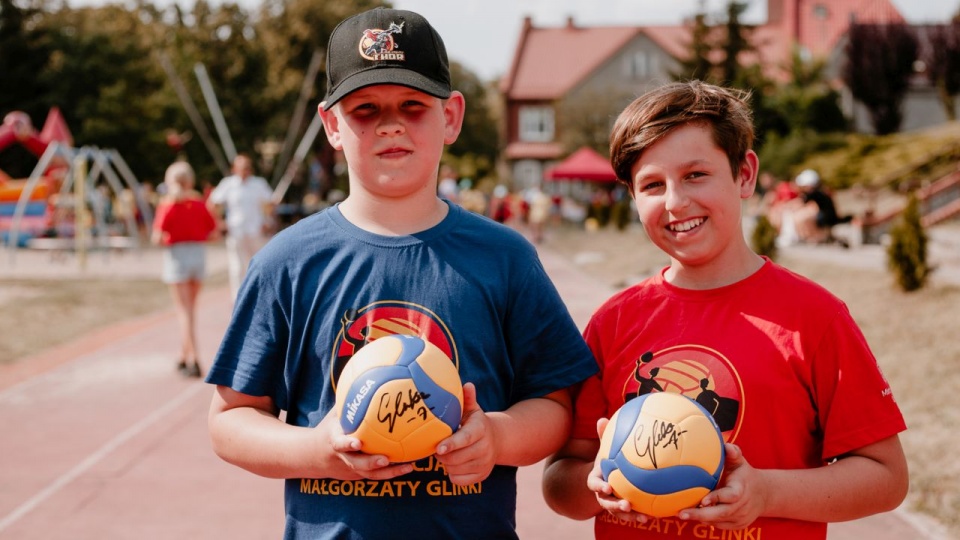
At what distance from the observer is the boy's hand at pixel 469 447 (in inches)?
78.5

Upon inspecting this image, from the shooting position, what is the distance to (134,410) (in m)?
8.75

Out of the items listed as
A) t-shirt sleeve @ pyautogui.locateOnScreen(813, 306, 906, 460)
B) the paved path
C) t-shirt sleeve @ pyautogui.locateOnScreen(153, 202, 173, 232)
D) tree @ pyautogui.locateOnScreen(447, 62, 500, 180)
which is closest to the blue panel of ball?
t-shirt sleeve @ pyautogui.locateOnScreen(813, 306, 906, 460)

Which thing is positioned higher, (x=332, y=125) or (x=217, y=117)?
(x=332, y=125)

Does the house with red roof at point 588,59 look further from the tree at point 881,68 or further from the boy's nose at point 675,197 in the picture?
the boy's nose at point 675,197

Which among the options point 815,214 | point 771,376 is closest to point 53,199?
point 815,214

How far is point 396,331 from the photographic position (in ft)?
7.24

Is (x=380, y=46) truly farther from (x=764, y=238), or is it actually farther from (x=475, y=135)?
(x=475, y=135)

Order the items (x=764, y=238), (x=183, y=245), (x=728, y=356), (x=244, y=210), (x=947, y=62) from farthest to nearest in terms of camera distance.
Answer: (x=947, y=62), (x=764, y=238), (x=244, y=210), (x=183, y=245), (x=728, y=356)

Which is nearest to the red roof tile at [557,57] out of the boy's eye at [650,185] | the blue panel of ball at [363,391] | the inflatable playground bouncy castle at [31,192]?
the inflatable playground bouncy castle at [31,192]

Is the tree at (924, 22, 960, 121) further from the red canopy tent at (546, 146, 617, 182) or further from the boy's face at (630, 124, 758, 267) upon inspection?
the boy's face at (630, 124, 758, 267)

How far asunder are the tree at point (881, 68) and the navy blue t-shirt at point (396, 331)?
56.3m

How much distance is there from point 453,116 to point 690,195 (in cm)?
64

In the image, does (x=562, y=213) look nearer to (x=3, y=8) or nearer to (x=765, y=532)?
(x=3, y=8)

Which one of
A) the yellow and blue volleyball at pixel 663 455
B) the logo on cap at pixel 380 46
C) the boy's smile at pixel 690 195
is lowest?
the yellow and blue volleyball at pixel 663 455
